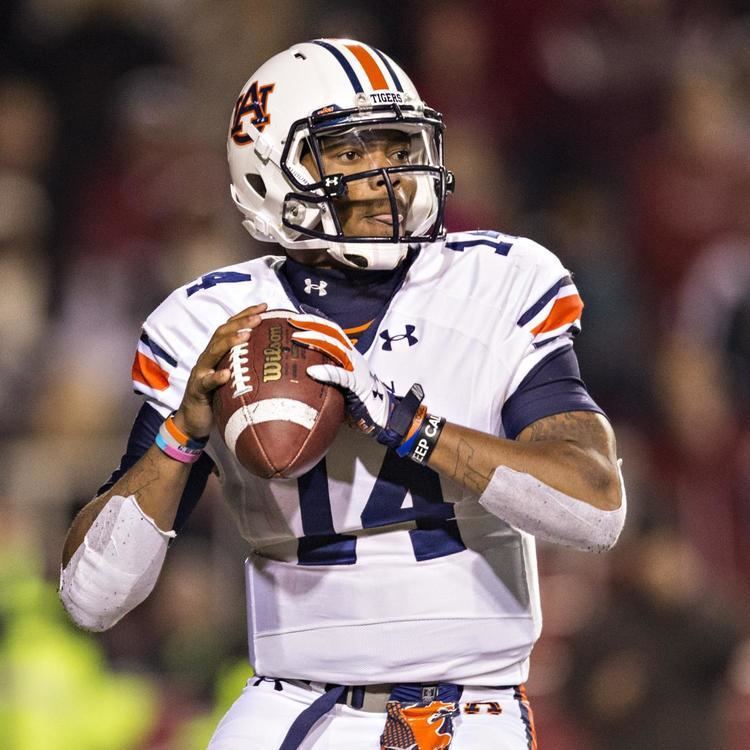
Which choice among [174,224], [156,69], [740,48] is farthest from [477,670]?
[740,48]

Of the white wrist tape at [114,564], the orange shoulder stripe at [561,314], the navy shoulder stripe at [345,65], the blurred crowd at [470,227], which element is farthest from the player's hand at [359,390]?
the blurred crowd at [470,227]

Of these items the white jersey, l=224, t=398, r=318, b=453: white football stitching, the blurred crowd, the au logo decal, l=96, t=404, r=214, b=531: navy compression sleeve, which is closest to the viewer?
l=224, t=398, r=318, b=453: white football stitching

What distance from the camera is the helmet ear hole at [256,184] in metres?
2.75

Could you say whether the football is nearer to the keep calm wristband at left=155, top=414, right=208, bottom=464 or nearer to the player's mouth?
the keep calm wristband at left=155, top=414, right=208, bottom=464

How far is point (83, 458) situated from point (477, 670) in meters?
2.65

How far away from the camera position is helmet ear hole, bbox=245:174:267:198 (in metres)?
2.75

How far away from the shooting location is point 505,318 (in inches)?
99.7

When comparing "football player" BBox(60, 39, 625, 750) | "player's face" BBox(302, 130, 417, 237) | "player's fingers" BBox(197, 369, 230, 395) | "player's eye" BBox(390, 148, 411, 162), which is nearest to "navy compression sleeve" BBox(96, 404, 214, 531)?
"football player" BBox(60, 39, 625, 750)

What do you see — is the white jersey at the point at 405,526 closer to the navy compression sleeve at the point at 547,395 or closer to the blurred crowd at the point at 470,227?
the navy compression sleeve at the point at 547,395

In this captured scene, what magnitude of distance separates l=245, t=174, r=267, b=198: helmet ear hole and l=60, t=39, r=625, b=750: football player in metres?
0.06

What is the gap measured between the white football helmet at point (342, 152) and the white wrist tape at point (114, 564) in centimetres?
60

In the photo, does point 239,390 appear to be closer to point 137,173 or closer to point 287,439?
point 287,439

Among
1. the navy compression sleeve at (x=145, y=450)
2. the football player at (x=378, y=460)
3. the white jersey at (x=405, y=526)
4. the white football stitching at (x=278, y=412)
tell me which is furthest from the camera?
the navy compression sleeve at (x=145, y=450)

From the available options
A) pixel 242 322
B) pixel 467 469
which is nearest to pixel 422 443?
pixel 467 469
